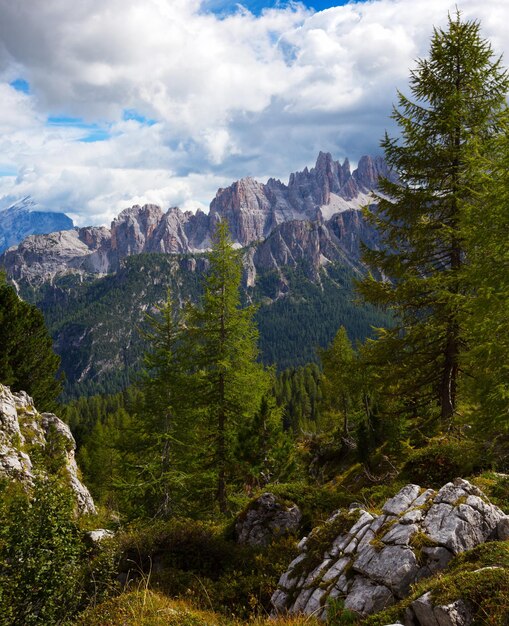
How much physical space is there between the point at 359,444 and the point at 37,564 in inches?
902

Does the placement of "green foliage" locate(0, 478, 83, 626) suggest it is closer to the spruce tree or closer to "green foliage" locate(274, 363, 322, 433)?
the spruce tree

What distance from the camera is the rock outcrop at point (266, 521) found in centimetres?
1122

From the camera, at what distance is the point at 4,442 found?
19.2 metres

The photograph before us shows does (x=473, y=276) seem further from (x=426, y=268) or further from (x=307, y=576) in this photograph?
(x=307, y=576)

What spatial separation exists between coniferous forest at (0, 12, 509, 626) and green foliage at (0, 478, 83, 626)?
0.04m

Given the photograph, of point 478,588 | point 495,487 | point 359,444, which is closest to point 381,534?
point 478,588

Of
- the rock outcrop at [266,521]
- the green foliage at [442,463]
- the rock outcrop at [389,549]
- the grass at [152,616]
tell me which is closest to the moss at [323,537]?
the rock outcrop at [389,549]

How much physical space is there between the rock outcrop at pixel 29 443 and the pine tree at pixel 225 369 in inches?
278

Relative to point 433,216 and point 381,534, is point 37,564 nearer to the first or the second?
point 381,534

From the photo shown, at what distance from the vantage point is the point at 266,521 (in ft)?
37.9

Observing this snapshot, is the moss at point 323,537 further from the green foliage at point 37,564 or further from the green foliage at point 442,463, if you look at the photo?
the green foliage at point 37,564

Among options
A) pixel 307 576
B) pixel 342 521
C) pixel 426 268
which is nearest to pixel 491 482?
pixel 342 521

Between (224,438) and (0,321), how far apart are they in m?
19.7

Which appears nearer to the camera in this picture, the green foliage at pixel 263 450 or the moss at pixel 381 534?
the moss at pixel 381 534
